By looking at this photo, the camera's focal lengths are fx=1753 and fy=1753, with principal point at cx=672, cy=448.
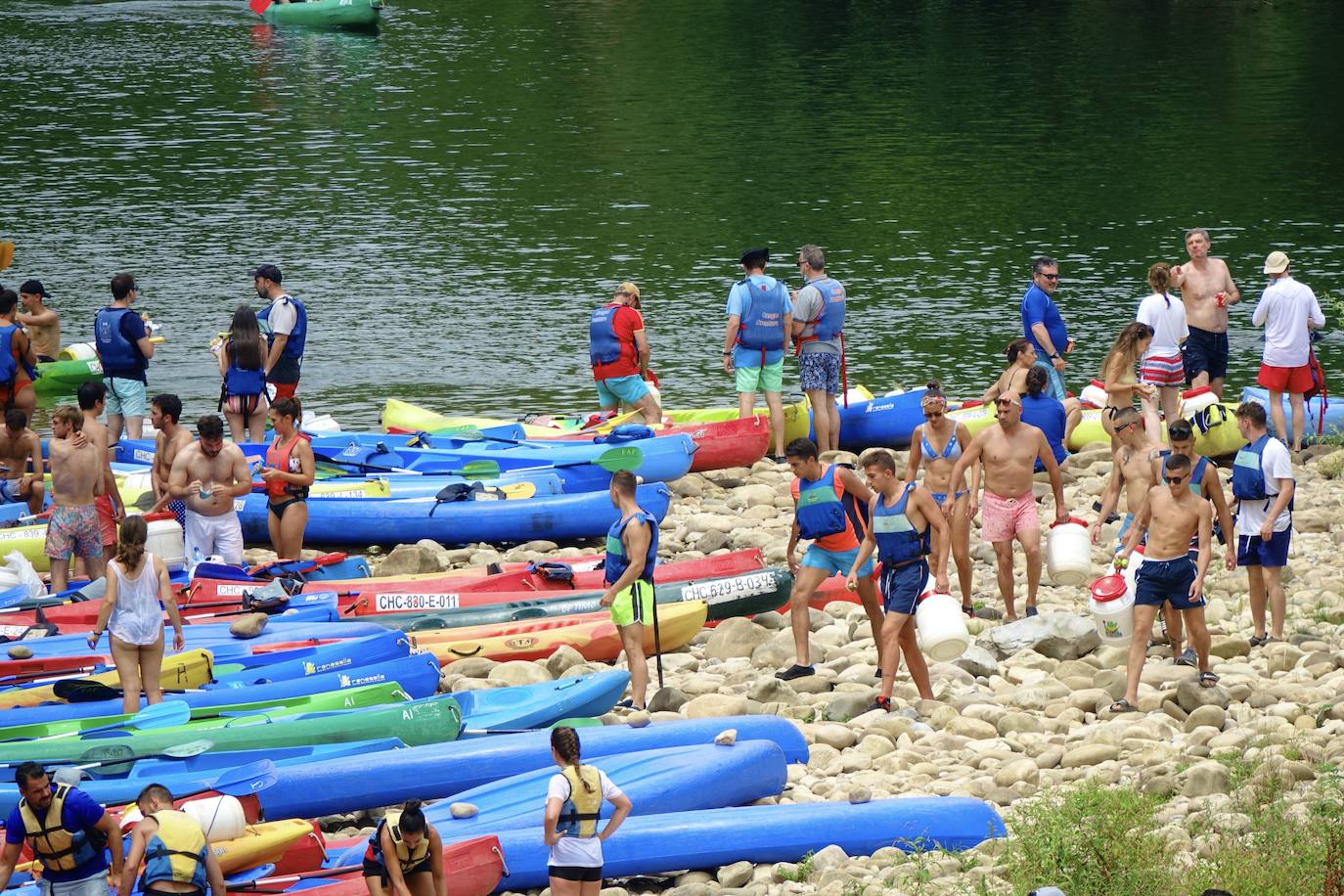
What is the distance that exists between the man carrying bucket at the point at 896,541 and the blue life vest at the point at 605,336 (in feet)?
20.3

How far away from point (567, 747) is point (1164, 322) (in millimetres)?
8658

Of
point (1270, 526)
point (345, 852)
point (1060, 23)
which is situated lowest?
point (345, 852)

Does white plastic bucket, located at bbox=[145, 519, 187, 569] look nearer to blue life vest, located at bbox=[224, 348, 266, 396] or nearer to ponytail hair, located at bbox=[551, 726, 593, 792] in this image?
blue life vest, located at bbox=[224, 348, 266, 396]

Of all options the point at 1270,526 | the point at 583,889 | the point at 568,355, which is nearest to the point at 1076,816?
the point at 583,889

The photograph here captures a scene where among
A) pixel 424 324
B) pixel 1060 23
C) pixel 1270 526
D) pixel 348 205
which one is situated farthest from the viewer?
pixel 1060 23

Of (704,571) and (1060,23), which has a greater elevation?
(1060,23)

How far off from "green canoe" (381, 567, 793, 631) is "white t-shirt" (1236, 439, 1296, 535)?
132 inches

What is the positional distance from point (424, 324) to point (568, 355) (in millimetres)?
2718

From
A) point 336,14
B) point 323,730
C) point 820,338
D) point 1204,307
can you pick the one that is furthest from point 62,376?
point 336,14

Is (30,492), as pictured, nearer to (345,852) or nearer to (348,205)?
(345,852)

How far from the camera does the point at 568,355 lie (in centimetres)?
2269

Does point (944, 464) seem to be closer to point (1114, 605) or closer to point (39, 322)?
point (1114, 605)

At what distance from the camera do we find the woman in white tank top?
10.1m

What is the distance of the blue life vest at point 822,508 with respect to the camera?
10.9 meters
